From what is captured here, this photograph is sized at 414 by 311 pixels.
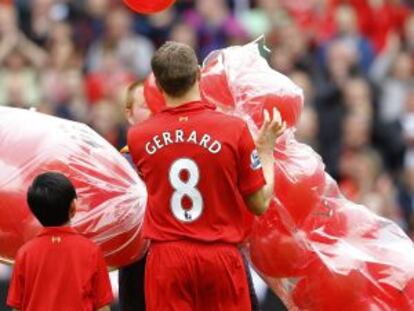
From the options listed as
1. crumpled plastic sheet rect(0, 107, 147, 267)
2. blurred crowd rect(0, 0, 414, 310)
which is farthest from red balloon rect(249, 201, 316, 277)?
blurred crowd rect(0, 0, 414, 310)

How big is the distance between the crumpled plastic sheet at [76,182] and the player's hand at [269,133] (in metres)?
0.81

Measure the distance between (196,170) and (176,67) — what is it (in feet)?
1.68

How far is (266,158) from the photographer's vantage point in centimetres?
859

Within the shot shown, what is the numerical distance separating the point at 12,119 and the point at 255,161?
140 cm

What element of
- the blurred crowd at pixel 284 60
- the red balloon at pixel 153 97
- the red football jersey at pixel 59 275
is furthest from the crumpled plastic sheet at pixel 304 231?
the blurred crowd at pixel 284 60

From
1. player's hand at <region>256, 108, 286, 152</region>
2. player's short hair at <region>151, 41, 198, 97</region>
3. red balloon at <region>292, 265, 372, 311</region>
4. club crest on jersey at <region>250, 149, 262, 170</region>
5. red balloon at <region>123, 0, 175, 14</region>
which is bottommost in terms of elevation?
red balloon at <region>292, 265, 372, 311</region>

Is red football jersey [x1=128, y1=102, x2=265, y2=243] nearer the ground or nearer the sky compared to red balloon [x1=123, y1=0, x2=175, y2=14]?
nearer the ground

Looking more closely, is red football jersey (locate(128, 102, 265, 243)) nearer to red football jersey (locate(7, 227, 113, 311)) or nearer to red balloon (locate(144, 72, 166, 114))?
red football jersey (locate(7, 227, 113, 311))

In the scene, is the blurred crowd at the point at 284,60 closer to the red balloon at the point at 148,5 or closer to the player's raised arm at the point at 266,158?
the red balloon at the point at 148,5

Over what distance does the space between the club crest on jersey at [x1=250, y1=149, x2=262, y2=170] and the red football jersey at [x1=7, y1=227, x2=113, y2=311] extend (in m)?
0.88

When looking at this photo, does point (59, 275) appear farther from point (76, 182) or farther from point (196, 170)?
point (196, 170)

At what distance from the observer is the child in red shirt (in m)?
8.41

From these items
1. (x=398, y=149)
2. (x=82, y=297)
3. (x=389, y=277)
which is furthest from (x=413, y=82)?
(x=82, y=297)

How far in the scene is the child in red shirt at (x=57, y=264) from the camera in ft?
27.6
